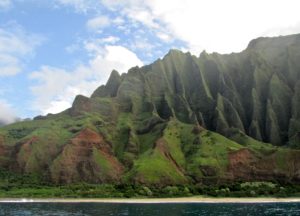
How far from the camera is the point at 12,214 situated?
157750 millimetres

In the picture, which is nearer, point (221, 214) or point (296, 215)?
point (296, 215)

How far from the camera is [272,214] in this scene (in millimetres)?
152250

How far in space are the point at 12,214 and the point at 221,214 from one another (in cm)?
6475

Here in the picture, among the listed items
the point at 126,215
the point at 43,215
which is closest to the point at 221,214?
the point at 126,215

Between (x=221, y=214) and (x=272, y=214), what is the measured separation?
15.3m

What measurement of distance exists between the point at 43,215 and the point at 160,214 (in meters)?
35.4

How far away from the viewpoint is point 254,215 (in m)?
150

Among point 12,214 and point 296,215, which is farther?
point 12,214

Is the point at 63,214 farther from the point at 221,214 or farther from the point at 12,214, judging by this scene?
the point at 221,214

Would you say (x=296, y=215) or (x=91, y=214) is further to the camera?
(x=91, y=214)

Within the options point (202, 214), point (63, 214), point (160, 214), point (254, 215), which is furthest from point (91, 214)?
point (254, 215)

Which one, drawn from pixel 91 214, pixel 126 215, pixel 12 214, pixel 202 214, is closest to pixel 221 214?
pixel 202 214

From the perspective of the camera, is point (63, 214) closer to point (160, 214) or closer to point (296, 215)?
point (160, 214)

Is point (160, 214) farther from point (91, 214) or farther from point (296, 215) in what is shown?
point (296, 215)
